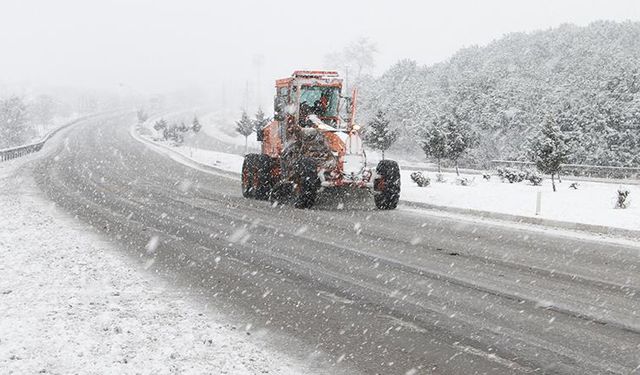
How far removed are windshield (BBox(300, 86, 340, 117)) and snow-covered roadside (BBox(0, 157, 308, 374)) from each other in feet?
25.1

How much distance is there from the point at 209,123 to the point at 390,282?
332 feet

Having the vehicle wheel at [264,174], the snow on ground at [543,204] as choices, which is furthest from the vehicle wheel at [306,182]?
the snow on ground at [543,204]

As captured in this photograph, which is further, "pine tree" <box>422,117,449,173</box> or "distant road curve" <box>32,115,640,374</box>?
"pine tree" <box>422,117,449,173</box>

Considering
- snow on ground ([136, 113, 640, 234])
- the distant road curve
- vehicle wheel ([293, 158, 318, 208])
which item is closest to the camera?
the distant road curve

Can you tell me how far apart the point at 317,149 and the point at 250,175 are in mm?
3118

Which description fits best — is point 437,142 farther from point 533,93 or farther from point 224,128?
point 224,128

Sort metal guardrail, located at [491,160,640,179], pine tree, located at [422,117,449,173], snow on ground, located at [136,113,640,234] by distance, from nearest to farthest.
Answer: snow on ground, located at [136,113,640,234]
metal guardrail, located at [491,160,640,179]
pine tree, located at [422,117,449,173]

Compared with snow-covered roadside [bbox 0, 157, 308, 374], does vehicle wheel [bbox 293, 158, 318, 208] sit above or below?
above

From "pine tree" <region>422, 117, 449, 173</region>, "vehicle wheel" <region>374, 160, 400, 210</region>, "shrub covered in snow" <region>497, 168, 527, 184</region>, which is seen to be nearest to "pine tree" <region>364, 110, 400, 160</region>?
"pine tree" <region>422, 117, 449, 173</region>

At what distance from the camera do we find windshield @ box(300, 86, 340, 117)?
633 inches

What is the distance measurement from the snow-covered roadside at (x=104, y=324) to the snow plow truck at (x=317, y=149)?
6.45 metres

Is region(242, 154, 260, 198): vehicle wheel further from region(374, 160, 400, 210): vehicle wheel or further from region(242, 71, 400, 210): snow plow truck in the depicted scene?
region(374, 160, 400, 210): vehicle wheel

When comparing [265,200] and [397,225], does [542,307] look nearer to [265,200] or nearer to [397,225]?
[397,225]

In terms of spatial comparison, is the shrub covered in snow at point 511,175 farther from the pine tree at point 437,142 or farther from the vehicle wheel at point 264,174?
the vehicle wheel at point 264,174
